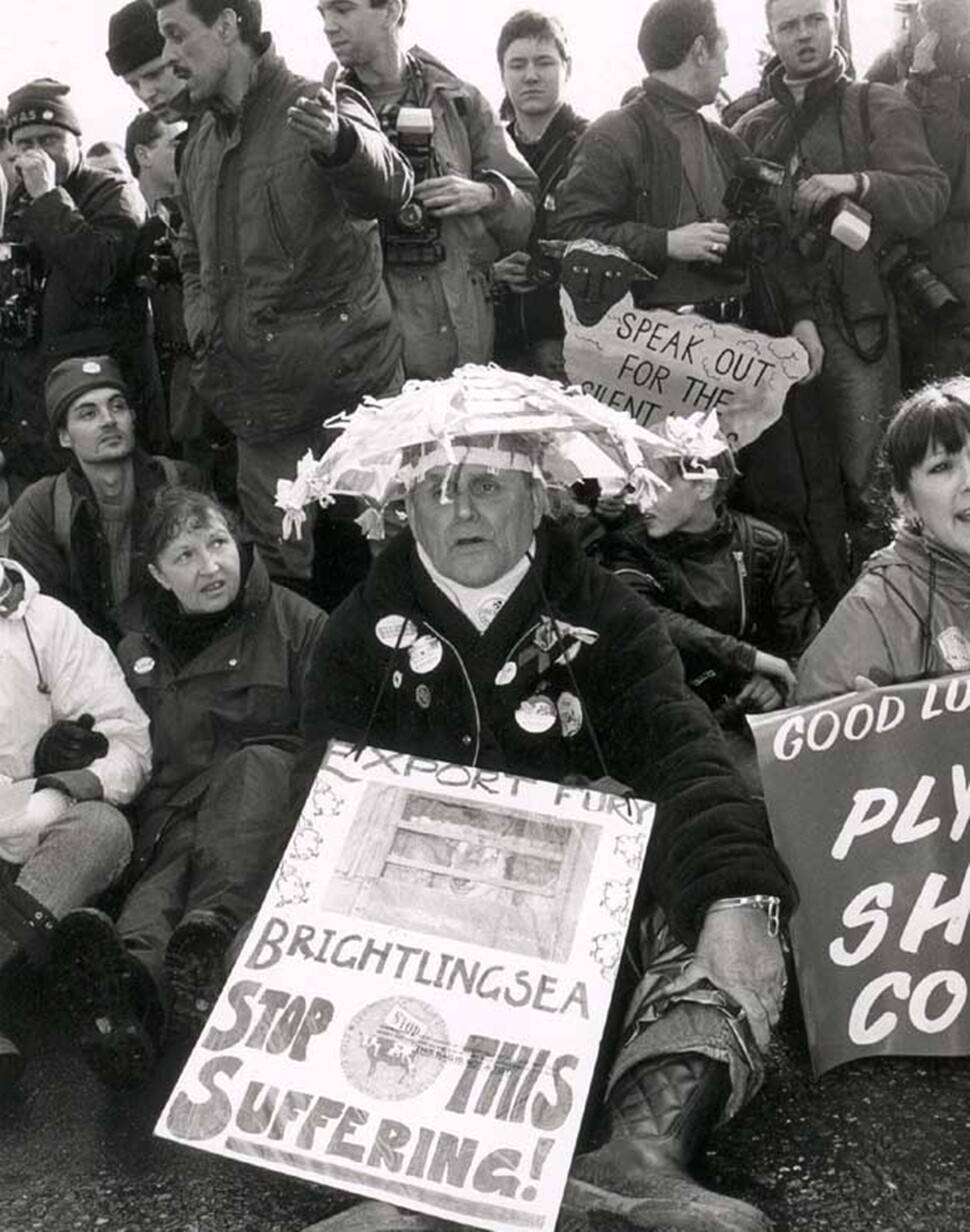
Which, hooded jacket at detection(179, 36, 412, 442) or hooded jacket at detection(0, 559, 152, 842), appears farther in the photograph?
hooded jacket at detection(179, 36, 412, 442)

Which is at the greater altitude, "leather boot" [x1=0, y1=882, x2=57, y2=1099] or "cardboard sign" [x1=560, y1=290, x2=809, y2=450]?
"cardboard sign" [x1=560, y1=290, x2=809, y2=450]

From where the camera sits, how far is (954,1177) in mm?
3127

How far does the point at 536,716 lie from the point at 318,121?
193 centimetres

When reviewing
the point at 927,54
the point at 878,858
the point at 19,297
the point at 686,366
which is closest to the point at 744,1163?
the point at 878,858

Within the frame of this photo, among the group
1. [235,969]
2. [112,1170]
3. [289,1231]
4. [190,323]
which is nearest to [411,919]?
Result: [235,969]

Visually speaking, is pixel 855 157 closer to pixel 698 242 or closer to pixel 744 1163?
pixel 698 242

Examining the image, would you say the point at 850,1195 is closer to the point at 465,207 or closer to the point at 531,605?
the point at 531,605

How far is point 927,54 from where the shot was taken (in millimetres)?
5520

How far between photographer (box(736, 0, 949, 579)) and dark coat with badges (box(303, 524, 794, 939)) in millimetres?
2112

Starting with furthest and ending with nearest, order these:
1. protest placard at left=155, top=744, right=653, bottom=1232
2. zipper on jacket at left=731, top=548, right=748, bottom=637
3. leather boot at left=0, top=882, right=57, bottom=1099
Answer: zipper on jacket at left=731, top=548, right=748, bottom=637, leather boot at left=0, top=882, right=57, bottom=1099, protest placard at left=155, top=744, right=653, bottom=1232

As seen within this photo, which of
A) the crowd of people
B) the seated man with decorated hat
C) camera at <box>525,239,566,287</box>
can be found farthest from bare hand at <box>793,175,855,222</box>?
the seated man with decorated hat

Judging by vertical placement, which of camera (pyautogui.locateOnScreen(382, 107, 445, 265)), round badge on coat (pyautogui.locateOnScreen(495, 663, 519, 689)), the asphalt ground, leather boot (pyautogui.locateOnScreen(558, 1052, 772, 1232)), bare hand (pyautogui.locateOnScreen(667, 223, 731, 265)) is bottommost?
the asphalt ground

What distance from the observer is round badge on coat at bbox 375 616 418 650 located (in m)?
3.60

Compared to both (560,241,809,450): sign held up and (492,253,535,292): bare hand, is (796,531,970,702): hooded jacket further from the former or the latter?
(492,253,535,292): bare hand
